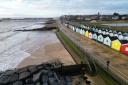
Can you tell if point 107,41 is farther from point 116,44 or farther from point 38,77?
point 38,77

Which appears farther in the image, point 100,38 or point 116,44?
point 100,38

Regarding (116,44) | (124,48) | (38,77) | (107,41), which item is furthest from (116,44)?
(38,77)

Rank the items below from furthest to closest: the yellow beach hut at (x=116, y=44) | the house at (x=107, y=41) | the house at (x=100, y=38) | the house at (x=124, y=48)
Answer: the house at (x=100, y=38)
the house at (x=107, y=41)
the yellow beach hut at (x=116, y=44)
the house at (x=124, y=48)

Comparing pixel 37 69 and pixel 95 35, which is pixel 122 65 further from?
pixel 95 35

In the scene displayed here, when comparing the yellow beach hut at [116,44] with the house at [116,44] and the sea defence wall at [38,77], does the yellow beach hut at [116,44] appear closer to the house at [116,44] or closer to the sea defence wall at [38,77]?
the house at [116,44]

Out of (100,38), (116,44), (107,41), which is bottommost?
(100,38)

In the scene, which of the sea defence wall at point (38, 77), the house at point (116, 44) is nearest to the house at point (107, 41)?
the house at point (116, 44)

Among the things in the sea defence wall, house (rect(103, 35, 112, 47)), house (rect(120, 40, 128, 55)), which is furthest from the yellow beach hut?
the sea defence wall

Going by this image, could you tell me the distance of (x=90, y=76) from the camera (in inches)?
834

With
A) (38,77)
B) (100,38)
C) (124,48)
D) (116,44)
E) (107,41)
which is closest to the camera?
(38,77)

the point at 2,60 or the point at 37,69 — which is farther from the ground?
the point at 37,69

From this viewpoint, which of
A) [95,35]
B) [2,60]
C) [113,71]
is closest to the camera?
[113,71]

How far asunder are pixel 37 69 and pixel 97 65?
24.7 ft

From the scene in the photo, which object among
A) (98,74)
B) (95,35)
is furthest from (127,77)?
(95,35)
